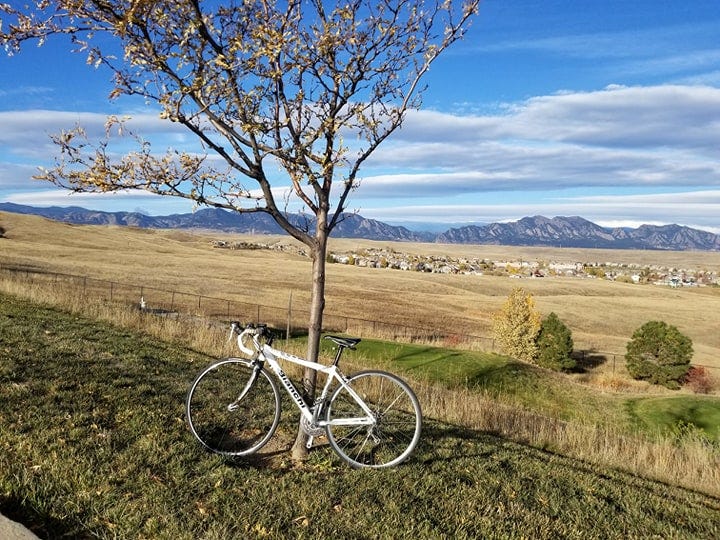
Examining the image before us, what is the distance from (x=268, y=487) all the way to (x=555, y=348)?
4549 centimetres

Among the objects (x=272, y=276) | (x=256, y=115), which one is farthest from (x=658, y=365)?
(x=272, y=276)

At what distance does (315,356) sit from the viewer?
24.6 ft

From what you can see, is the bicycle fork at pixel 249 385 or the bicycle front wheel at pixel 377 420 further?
the bicycle fork at pixel 249 385

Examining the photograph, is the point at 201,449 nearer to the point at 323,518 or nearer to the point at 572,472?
the point at 323,518

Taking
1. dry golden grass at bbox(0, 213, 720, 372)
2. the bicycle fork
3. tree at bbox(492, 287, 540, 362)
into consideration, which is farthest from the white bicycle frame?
tree at bbox(492, 287, 540, 362)

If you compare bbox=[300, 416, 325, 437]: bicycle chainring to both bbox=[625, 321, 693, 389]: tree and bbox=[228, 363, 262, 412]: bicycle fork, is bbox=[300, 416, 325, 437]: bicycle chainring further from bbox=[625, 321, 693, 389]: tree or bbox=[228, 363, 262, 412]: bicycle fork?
bbox=[625, 321, 693, 389]: tree

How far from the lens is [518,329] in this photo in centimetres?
4894

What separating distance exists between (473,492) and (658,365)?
44100 mm

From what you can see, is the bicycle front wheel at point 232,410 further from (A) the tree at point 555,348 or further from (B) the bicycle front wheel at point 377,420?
(A) the tree at point 555,348

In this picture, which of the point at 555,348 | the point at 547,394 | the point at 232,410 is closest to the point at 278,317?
the point at 555,348

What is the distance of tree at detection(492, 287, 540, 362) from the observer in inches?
1906

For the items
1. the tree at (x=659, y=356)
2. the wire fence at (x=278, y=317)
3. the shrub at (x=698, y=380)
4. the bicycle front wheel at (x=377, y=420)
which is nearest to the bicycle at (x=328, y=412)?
the bicycle front wheel at (x=377, y=420)

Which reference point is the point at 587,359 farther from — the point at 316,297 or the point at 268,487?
the point at 268,487

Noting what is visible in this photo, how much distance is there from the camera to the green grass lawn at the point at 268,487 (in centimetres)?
513
